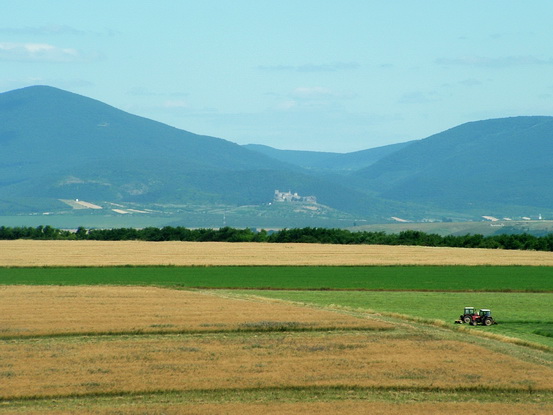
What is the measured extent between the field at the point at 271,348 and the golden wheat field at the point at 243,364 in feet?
0.18

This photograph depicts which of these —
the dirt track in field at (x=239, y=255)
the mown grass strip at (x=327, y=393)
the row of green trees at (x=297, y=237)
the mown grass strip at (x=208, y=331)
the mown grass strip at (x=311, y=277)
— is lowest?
the mown grass strip at (x=327, y=393)

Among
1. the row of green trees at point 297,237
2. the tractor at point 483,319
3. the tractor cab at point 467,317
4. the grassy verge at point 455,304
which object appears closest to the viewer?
the grassy verge at point 455,304

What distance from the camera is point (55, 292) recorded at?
4406 cm

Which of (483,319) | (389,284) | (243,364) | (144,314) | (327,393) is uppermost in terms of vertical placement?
(389,284)

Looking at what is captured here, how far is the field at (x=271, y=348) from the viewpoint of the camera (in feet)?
73.8

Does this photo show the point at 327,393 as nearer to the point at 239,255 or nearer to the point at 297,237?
the point at 239,255

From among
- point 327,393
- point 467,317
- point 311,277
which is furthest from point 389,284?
point 327,393

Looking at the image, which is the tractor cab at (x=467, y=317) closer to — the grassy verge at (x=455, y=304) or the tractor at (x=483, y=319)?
the tractor at (x=483, y=319)

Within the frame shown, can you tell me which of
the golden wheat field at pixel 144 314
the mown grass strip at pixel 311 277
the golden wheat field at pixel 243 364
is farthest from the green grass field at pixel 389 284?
the golden wheat field at pixel 243 364

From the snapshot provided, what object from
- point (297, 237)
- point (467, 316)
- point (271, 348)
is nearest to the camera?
point (271, 348)

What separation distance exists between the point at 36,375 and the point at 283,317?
1309 cm

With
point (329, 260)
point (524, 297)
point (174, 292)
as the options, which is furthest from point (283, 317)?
point (329, 260)

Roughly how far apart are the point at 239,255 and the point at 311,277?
1820 cm

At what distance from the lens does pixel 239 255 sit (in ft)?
249
